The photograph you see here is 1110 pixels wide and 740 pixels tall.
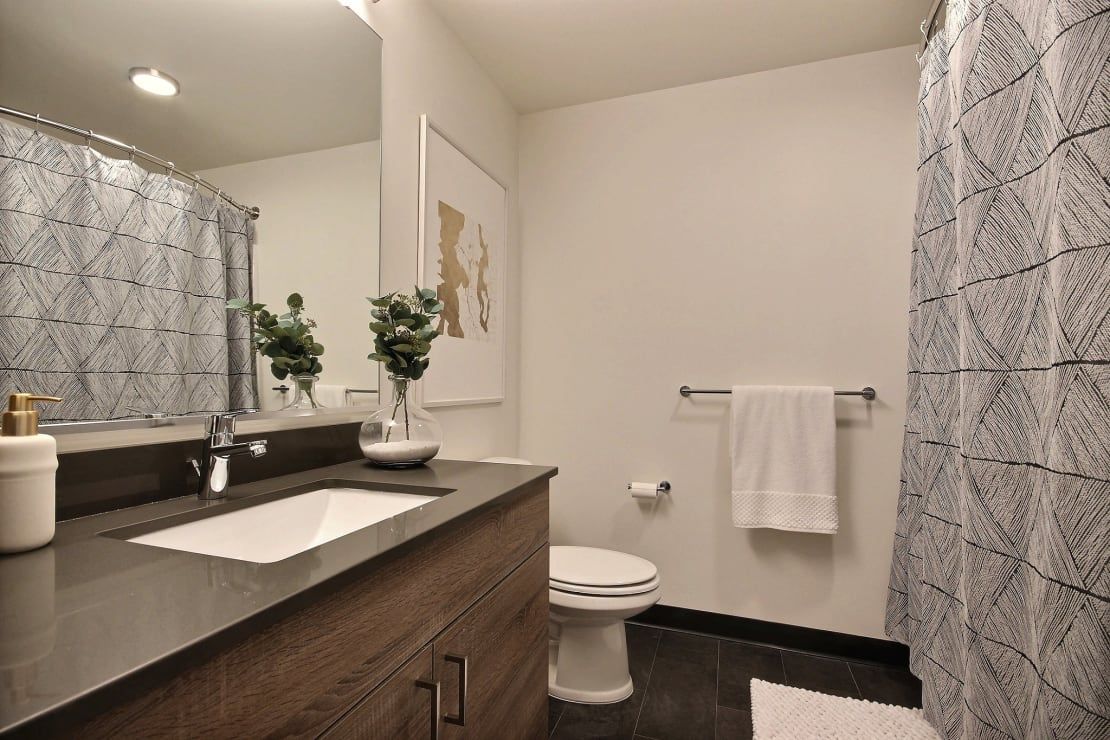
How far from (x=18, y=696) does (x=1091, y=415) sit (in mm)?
1266

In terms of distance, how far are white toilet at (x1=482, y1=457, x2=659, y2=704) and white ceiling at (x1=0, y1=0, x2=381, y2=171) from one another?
4.71ft

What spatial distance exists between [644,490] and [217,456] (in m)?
1.67

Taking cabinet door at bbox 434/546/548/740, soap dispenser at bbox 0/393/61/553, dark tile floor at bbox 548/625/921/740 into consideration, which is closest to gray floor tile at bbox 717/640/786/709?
dark tile floor at bbox 548/625/921/740

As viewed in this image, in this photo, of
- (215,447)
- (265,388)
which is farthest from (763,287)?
(215,447)

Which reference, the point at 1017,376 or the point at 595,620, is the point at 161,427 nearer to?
the point at 595,620

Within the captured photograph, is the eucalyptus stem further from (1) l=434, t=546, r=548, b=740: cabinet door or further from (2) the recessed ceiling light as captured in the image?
(2) the recessed ceiling light

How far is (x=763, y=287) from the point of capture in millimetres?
2264

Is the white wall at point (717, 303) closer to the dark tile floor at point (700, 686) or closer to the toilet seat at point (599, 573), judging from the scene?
the dark tile floor at point (700, 686)

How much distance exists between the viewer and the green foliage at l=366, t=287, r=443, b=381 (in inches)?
53.6

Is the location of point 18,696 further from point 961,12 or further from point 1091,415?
point 961,12

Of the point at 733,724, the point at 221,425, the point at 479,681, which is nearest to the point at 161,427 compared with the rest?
the point at 221,425

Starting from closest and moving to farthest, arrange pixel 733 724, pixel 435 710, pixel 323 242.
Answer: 1. pixel 435 710
2. pixel 323 242
3. pixel 733 724

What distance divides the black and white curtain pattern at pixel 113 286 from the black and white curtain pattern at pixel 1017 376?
1.50m

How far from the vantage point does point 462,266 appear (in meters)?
2.09
